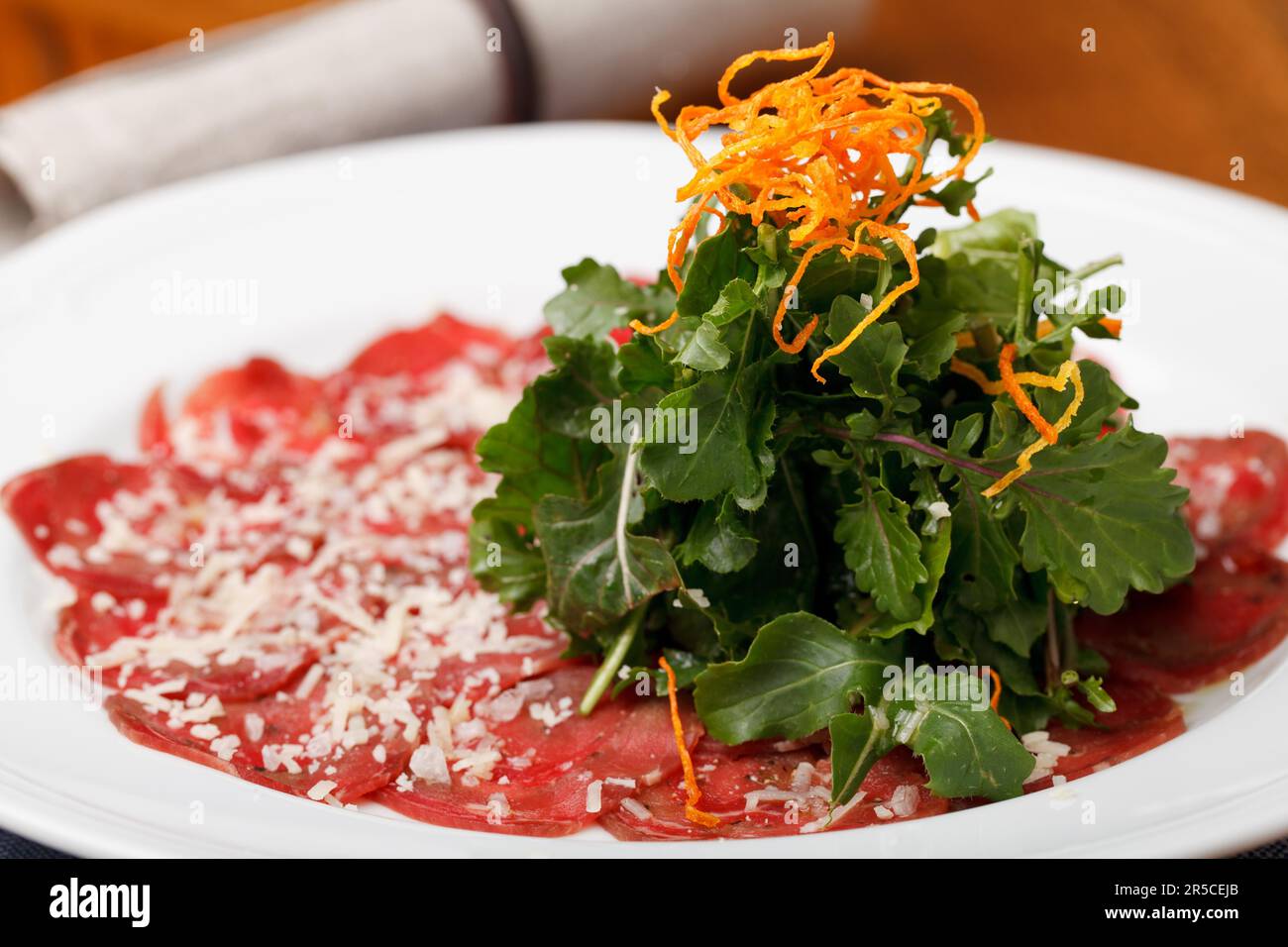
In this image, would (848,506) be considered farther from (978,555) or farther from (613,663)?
(613,663)

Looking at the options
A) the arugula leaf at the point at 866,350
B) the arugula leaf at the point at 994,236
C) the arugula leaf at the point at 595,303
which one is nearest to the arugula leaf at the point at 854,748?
the arugula leaf at the point at 866,350

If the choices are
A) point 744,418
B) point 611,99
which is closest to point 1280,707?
point 744,418

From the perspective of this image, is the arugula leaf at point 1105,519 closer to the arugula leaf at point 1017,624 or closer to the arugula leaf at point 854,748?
the arugula leaf at point 1017,624

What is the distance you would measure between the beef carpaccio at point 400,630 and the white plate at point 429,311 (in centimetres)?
11

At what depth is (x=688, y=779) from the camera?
2.42 metres

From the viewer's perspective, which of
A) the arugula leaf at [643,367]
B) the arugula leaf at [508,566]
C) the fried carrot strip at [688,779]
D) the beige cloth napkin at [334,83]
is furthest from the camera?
the beige cloth napkin at [334,83]

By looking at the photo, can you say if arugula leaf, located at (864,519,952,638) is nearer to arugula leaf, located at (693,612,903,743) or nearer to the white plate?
arugula leaf, located at (693,612,903,743)

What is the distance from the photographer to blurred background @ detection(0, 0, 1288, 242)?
4781 mm

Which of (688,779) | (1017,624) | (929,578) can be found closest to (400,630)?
(688,779)

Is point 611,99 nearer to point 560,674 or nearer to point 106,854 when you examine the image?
point 560,674

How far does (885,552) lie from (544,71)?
10.9 feet

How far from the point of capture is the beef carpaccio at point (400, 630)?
247cm

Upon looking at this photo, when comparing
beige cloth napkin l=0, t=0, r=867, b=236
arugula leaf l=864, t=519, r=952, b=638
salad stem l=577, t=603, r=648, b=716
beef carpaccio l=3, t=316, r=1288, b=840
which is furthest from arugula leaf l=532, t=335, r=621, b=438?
beige cloth napkin l=0, t=0, r=867, b=236

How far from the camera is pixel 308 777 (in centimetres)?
251
